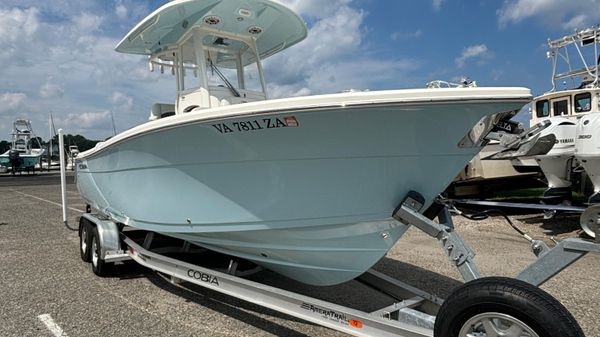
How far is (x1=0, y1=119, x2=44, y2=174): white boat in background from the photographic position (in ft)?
114

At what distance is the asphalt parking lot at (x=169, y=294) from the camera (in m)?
3.63

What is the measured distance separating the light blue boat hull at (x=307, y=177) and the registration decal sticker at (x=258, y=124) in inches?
0.4

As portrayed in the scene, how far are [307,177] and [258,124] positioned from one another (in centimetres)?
51

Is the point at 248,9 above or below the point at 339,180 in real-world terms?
above

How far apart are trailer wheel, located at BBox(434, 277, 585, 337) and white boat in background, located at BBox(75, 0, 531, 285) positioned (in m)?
0.84

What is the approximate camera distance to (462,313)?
7.79 feet

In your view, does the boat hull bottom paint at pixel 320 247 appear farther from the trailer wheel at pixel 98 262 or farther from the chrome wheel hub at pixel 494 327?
the trailer wheel at pixel 98 262

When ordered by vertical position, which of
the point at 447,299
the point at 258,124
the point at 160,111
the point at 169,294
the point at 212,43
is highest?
the point at 212,43

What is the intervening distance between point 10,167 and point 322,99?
41.0 metres

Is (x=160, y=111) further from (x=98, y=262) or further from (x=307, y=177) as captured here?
(x=307, y=177)

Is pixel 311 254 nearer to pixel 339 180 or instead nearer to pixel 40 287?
pixel 339 180

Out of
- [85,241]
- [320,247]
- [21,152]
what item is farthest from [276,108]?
[21,152]

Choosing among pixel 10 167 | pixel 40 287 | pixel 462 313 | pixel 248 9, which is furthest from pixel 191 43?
pixel 10 167

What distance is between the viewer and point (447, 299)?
8.24 ft
